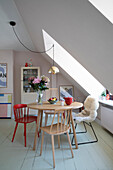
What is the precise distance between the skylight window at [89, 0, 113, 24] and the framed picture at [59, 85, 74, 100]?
3.89 meters

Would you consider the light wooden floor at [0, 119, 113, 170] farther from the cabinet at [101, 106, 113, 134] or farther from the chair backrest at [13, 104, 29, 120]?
the chair backrest at [13, 104, 29, 120]

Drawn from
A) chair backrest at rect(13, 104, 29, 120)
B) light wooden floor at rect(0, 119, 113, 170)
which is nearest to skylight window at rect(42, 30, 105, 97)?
light wooden floor at rect(0, 119, 113, 170)

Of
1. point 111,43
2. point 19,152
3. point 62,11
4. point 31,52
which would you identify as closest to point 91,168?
point 19,152

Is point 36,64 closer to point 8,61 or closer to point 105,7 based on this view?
point 8,61

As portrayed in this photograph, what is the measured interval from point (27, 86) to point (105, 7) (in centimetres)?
398

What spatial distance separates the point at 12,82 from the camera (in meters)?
4.44

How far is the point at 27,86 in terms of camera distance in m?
4.50

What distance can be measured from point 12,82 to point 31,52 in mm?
1463

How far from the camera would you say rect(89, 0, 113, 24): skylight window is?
2.91 ft

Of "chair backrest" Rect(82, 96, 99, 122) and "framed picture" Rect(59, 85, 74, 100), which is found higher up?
"framed picture" Rect(59, 85, 74, 100)

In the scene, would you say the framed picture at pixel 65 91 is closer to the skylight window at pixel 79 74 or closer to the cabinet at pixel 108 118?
the skylight window at pixel 79 74

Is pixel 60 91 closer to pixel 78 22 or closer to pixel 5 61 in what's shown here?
pixel 5 61

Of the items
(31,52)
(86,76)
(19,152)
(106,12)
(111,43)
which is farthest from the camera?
(31,52)

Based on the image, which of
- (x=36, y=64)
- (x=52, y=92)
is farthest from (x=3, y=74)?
(x=52, y=92)
